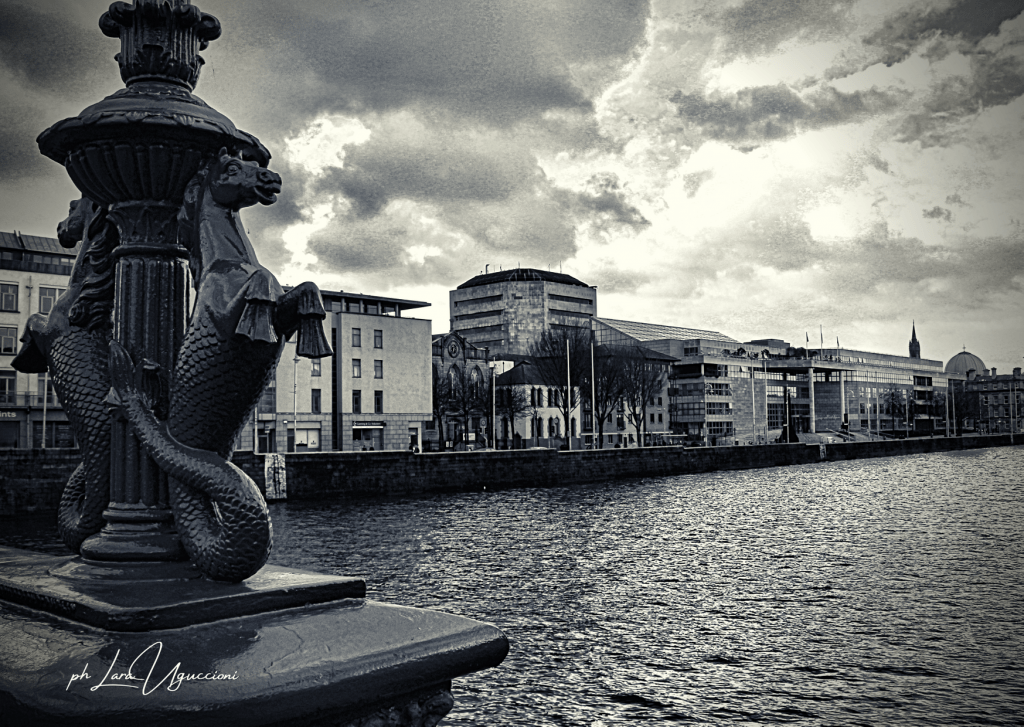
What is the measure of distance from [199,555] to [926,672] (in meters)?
8.56

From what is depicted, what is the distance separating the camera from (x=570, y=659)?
989cm

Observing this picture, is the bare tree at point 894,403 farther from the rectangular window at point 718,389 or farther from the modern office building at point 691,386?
the rectangular window at point 718,389

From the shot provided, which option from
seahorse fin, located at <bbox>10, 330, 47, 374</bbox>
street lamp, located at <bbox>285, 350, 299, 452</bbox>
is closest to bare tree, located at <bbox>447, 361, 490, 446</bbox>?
street lamp, located at <bbox>285, 350, 299, 452</bbox>

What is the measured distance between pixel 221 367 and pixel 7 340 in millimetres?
47365

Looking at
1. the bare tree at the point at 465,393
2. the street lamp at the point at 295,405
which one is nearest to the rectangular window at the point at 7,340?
the street lamp at the point at 295,405

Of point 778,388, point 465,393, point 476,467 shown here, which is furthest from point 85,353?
point 778,388

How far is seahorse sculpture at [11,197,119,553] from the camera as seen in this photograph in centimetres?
382

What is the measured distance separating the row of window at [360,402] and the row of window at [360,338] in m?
2.99

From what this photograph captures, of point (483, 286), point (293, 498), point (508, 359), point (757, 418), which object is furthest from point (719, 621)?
point (483, 286)

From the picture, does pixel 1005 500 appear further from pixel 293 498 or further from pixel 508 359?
pixel 508 359

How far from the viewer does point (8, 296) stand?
44.2 m

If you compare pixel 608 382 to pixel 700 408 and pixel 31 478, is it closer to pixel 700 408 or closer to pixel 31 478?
pixel 700 408

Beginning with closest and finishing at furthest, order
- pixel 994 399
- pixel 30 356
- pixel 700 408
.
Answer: pixel 30 356
pixel 700 408
pixel 994 399

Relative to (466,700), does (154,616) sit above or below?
above
